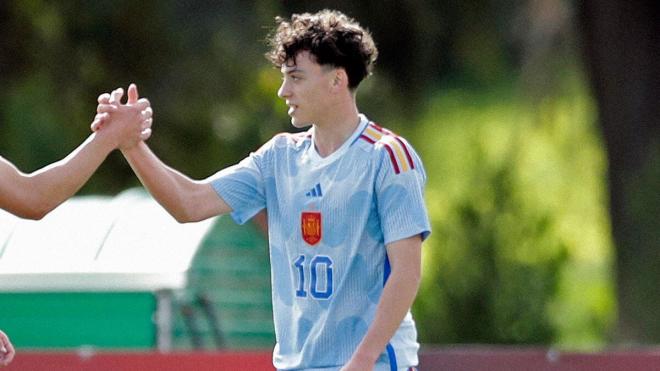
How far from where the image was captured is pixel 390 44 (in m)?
13.7

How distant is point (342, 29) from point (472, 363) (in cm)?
269

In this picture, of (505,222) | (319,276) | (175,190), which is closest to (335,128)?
(319,276)

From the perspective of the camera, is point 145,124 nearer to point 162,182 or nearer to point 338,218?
point 162,182

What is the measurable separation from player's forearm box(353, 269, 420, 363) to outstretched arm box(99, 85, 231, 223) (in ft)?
2.43

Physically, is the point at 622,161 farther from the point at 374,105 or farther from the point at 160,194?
the point at 160,194

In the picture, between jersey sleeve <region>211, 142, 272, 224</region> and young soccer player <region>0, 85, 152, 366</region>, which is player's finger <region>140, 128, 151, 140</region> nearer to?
young soccer player <region>0, 85, 152, 366</region>

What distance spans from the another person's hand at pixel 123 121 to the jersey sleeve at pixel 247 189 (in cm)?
32

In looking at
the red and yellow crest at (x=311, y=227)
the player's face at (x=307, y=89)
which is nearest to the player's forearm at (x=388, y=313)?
the red and yellow crest at (x=311, y=227)

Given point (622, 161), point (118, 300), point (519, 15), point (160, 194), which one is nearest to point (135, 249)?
point (118, 300)

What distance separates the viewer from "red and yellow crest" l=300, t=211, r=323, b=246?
4.46m

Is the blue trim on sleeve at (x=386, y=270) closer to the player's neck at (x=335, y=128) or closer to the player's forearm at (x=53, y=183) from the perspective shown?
the player's neck at (x=335, y=128)

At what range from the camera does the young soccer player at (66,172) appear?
445cm

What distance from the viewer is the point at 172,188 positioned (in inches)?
187

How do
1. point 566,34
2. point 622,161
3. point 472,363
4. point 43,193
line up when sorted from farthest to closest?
point 566,34, point 622,161, point 472,363, point 43,193
